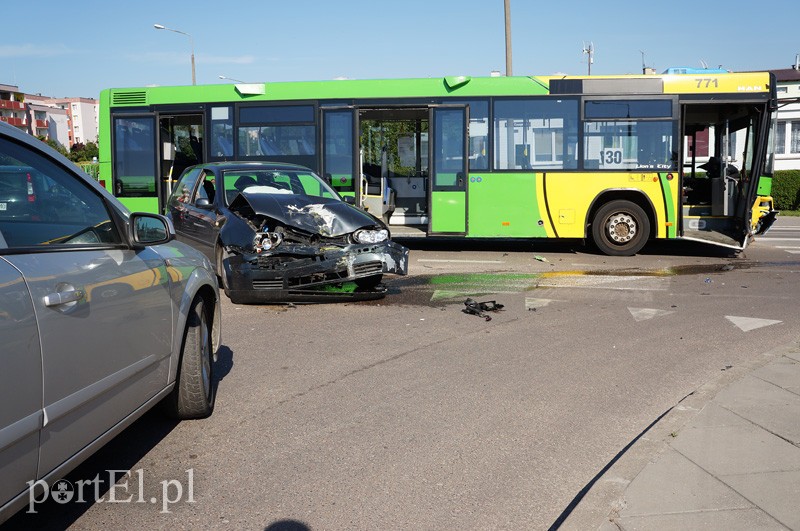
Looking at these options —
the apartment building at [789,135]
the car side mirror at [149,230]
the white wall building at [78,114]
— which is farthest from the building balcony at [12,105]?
the car side mirror at [149,230]

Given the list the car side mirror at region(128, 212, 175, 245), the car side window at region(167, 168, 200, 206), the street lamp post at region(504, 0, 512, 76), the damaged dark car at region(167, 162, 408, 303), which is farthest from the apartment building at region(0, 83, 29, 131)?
the car side mirror at region(128, 212, 175, 245)

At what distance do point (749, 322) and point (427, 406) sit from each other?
5.00 m

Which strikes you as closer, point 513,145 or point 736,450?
point 736,450

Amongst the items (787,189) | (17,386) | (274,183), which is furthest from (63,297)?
(787,189)

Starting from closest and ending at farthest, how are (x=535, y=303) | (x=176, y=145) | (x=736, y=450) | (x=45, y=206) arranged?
(x=45, y=206)
(x=736, y=450)
(x=535, y=303)
(x=176, y=145)

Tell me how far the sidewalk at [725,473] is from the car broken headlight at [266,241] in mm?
5431

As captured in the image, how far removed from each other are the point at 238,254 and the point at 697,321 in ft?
17.7

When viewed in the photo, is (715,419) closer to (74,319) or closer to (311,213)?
(74,319)

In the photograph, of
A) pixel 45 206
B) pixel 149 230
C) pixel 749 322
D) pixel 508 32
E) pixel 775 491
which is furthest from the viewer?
pixel 508 32

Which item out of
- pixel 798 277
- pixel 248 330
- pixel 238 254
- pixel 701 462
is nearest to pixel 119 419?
pixel 701 462

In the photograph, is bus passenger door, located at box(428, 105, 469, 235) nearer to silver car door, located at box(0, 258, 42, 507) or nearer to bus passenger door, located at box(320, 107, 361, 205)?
bus passenger door, located at box(320, 107, 361, 205)

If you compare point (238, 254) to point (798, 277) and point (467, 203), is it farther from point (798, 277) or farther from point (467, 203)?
point (798, 277)

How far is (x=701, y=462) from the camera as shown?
14.1 feet
